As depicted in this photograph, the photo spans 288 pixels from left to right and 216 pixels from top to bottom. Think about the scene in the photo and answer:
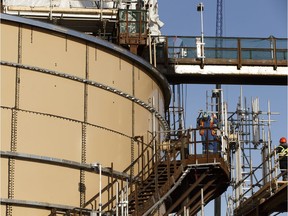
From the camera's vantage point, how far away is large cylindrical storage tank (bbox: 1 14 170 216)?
79.1 ft

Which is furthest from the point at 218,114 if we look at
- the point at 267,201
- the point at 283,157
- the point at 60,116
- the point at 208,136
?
the point at 60,116

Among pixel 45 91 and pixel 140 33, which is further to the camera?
pixel 140 33

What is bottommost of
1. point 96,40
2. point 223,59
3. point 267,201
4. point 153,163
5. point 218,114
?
point 267,201

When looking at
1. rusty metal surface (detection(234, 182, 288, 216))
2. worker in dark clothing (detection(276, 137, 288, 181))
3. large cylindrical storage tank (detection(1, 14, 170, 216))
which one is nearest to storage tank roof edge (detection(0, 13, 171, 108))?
large cylindrical storage tank (detection(1, 14, 170, 216))

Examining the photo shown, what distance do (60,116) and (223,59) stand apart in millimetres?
11518

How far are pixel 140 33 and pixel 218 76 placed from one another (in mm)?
5831

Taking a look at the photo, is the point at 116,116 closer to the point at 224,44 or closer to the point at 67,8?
the point at 67,8

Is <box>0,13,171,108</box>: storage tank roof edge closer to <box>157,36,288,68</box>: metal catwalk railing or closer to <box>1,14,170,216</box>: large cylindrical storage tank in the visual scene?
<box>1,14,170,216</box>: large cylindrical storage tank

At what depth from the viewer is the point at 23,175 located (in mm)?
24031

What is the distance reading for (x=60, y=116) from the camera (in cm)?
2522

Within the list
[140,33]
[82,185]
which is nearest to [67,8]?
[140,33]

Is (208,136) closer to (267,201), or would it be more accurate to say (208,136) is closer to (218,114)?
(267,201)

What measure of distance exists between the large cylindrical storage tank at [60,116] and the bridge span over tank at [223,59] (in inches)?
257

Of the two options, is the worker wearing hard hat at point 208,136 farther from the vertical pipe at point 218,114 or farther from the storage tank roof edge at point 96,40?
the vertical pipe at point 218,114
